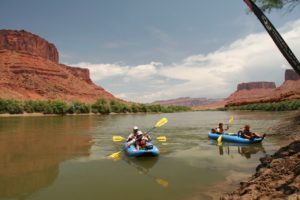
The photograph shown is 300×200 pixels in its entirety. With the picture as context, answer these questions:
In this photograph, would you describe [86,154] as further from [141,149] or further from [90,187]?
[90,187]

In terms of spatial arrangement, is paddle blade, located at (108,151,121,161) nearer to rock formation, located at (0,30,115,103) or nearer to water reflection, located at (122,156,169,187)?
water reflection, located at (122,156,169,187)

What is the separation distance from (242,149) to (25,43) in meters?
154

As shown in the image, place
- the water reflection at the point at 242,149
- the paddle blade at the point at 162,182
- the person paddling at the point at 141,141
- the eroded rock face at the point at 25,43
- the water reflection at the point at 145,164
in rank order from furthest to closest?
the eroded rock face at the point at 25,43
the water reflection at the point at 242,149
the person paddling at the point at 141,141
the water reflection at the point at 145,164
the paddle blade at the point at 162,182

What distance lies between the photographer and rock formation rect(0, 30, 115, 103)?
11044cm

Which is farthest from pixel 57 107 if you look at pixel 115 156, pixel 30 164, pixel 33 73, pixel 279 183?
pixel 33 73

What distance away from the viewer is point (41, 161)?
14023 mm

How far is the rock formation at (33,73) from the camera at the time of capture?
110 metres

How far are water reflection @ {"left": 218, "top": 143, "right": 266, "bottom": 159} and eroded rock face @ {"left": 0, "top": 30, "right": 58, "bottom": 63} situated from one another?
473ft

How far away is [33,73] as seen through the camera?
126m

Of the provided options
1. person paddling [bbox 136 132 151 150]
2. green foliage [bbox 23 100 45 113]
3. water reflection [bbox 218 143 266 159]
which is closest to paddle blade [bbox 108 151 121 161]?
person paddling [bbox 136 132 151 150]

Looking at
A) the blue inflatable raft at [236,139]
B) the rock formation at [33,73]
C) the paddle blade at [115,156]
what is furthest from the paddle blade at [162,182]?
the rock formation at [33,73]

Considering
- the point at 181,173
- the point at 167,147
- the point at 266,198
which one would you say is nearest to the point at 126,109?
the point at 167,147

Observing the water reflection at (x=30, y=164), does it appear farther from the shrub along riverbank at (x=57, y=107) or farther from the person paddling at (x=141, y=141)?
the shrub along riverbank at (x=57, y=107)

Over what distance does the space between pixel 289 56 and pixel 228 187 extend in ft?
14.7
